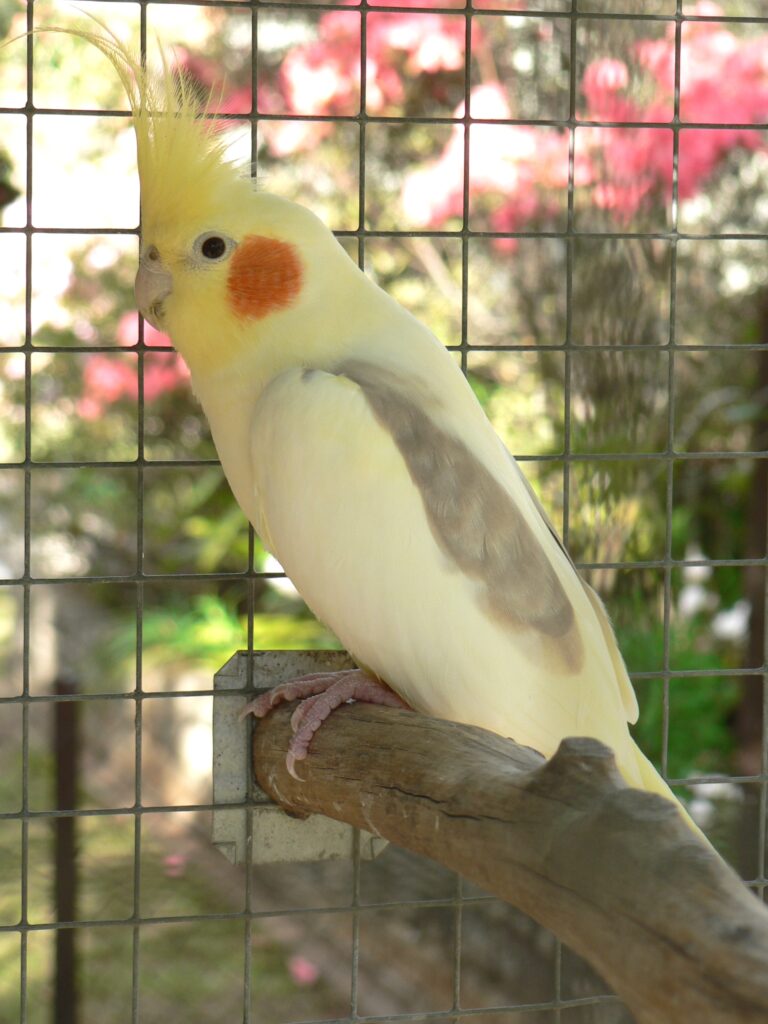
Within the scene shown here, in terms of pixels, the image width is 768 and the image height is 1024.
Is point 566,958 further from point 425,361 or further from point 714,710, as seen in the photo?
point 714,710

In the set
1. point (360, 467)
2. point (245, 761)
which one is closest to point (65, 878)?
point (245, 761)

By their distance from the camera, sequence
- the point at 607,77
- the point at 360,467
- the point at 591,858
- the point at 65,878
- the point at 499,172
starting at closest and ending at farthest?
the point at 591,858
the point at 360,467
the point at 607,77
the point at 65,878
the point at 499,172

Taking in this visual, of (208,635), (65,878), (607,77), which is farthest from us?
(208,635)

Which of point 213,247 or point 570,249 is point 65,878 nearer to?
point 213,247

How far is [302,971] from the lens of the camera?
8.21 ft

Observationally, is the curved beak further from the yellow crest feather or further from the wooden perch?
the wooden perch

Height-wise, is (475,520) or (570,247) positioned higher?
(570,247)

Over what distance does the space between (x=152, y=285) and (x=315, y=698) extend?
43 cm

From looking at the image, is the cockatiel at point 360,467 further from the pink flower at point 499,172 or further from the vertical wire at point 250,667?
the pink flower at point 499,172

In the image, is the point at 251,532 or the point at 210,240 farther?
the point at 251,532

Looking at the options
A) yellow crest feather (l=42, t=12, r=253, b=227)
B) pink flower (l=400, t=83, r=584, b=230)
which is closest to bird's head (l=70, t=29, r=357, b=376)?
yellow crest feather (l=42, t=12, r=253, b=227)

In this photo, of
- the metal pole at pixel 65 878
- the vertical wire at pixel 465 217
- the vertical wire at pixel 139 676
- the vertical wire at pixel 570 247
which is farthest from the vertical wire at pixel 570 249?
the metal pole at pixel 65 878

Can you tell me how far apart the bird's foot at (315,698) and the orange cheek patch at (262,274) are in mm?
372

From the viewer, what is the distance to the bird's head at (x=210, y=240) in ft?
4.17
